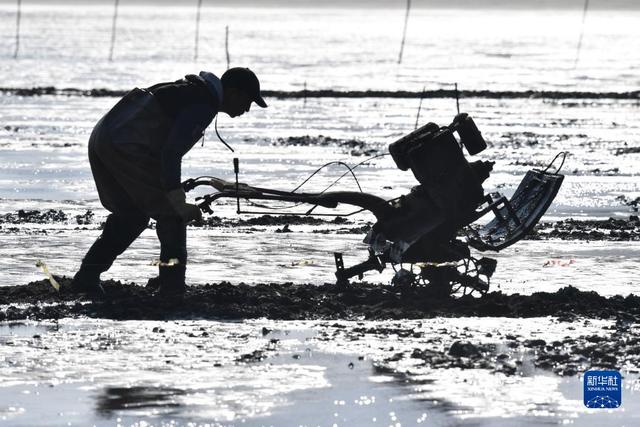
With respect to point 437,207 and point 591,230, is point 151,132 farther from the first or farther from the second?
point 591,230

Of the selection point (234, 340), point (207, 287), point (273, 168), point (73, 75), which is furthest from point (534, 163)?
point (73, 75)

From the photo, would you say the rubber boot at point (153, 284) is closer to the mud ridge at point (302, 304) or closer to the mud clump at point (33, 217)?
the mud ridge at point (302, 304)

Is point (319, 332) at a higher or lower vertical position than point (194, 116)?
lower

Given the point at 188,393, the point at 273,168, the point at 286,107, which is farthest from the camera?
the point at 286,107

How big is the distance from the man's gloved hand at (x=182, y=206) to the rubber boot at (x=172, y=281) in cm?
41

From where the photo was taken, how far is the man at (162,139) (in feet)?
31.2

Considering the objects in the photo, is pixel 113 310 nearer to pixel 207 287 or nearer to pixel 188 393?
pixel 207 287

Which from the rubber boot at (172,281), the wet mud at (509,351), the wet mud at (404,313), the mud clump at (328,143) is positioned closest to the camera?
the wet mud at (509,351)

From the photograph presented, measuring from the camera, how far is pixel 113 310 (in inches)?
379

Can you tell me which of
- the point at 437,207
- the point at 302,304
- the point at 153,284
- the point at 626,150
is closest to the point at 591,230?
the point at 437,207

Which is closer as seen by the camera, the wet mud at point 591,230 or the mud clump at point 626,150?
the wet mud at point 591,230

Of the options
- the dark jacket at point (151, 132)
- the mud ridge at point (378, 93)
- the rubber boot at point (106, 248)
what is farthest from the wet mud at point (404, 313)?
the mud ridge at point (378, 93)

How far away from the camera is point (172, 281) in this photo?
32.7ft

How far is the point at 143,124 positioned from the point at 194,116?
1.19 ft
